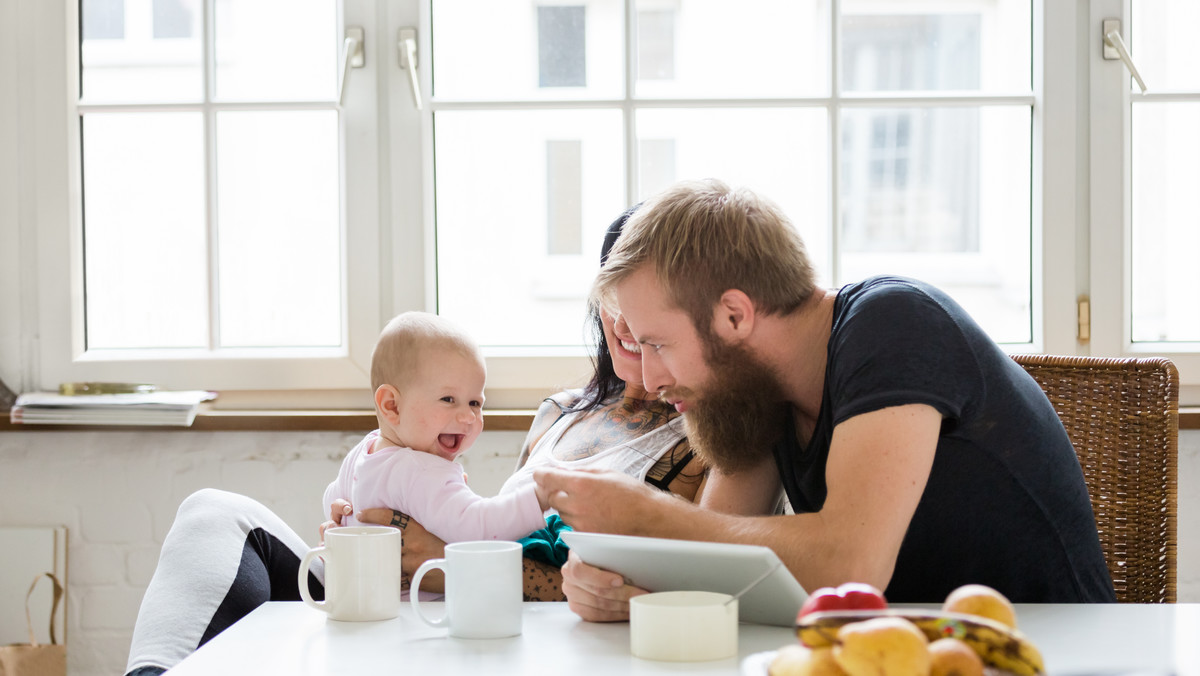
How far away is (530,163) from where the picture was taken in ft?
7.91

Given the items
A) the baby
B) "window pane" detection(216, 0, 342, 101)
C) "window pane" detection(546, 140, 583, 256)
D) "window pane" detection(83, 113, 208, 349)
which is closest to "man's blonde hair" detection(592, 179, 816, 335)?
the baby

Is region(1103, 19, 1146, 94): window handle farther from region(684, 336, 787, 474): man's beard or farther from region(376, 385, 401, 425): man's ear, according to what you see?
region(376, 385, 401, 425): man's ear

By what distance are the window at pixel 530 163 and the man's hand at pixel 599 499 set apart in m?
1.08

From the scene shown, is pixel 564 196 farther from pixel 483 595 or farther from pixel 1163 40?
pixel 483 595

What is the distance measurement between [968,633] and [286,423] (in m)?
1.87

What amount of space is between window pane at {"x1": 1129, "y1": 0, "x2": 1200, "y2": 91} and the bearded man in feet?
4.53

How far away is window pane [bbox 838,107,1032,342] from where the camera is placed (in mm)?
2381

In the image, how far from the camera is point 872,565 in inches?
43.4

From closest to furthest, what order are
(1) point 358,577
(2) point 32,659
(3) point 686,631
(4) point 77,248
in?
(3) point 686,631
(1) point 358,577
(2) point 32,659
(4) point 77,248

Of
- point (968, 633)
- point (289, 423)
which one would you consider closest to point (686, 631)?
point (968, 633)

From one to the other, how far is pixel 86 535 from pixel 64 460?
174 mm

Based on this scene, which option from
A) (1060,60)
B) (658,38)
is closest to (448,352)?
(658,38)

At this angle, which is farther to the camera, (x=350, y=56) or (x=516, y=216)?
(x=516, y=216)

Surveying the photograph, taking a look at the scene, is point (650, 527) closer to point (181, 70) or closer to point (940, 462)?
point (940, 462)
